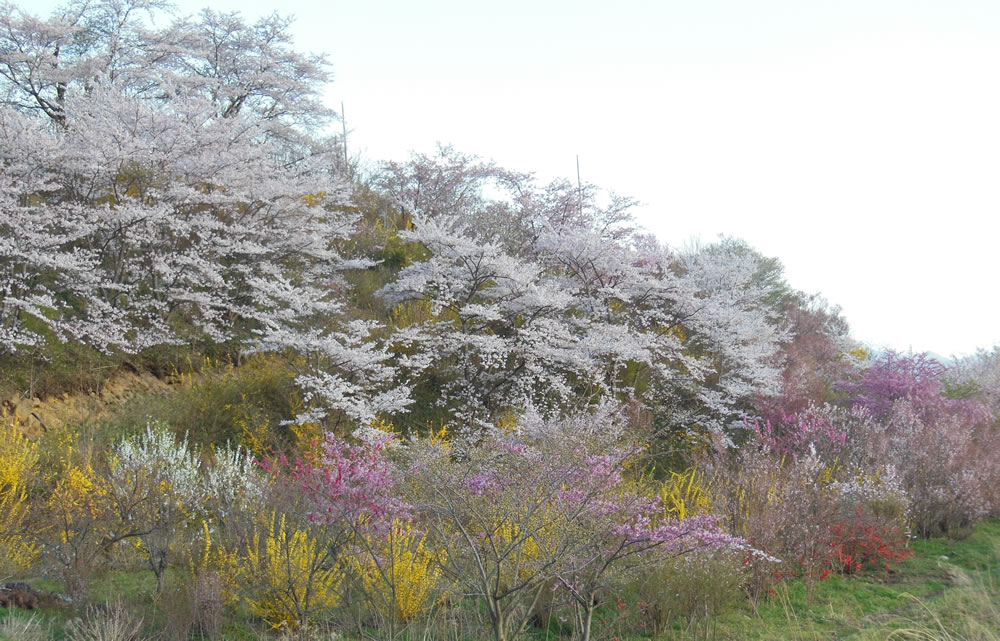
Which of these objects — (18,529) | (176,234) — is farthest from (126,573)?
(176,234)

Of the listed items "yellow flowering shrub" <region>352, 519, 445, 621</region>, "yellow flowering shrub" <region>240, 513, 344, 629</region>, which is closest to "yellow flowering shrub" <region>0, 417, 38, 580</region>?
"yellow flowering shrub" <region>240, 513, 344, 629</region>

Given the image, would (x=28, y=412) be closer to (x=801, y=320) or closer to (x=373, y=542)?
(x=373, y=542)

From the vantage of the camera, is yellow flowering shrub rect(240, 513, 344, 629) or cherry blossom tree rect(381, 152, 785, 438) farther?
cherry blossom tree rect(381, 152, 785, 438)

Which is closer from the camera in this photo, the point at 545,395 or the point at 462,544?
the point at 462,544

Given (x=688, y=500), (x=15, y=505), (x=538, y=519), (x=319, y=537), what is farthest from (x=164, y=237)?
(x=538, y=519)

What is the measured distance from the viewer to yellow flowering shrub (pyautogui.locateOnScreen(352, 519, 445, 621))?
14.0 ft

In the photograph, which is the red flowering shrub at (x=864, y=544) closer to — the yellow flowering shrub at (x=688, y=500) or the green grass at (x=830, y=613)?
the green grass at (x=830, y=613)

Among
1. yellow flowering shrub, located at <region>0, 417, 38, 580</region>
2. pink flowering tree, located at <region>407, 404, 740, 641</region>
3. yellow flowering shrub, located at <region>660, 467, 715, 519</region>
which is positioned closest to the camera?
pink flowering tree, located at <region>407, 404, 740, 641</region>

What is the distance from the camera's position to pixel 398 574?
4.30m

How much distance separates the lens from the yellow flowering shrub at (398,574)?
4277 millimetres

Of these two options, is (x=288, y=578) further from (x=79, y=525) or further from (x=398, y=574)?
(x=79, y=525)

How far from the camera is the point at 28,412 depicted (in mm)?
8250

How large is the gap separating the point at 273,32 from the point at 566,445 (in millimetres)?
16558

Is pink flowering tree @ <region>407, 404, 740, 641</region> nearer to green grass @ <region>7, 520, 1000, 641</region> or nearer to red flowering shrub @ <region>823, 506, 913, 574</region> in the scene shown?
green grass @ <region>7, 520, 1000, 641</region>
